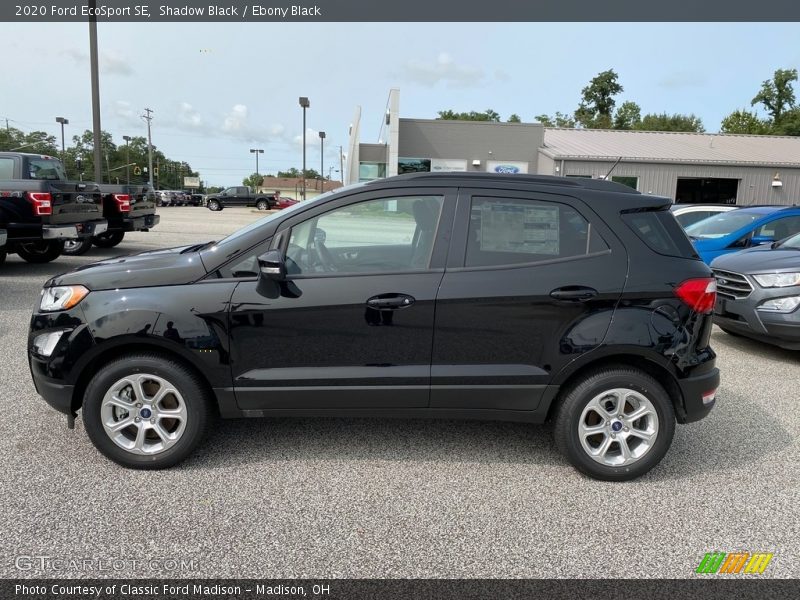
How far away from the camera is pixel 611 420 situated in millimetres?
3529

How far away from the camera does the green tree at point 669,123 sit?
63.7 metres

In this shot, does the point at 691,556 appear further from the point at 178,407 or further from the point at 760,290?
the point at 760,290

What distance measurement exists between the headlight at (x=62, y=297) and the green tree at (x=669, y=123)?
68.2 meters

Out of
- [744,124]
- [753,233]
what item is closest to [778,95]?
[744,124]

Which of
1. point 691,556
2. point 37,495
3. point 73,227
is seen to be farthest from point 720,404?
point 73,227

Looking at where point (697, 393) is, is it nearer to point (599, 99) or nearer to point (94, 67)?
point (94, 67)

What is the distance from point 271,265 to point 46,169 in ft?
33.0

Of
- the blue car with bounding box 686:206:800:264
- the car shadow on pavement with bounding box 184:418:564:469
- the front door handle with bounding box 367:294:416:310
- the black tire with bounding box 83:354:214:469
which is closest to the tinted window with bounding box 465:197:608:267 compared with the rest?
the front door handle with bounding box 367:294:416:310

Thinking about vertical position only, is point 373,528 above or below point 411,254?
below

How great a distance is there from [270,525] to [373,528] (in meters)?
0.52

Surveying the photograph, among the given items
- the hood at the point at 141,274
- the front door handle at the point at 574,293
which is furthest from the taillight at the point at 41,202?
the front door handle at the point at 574,293

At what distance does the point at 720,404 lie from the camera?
490 cm

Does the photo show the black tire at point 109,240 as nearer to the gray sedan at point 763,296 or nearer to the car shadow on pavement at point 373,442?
the car shadow on pavement at point 373,442

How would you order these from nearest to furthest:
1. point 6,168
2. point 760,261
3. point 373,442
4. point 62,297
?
point 62,297, point 373,442, point 760,261, point 6,168
